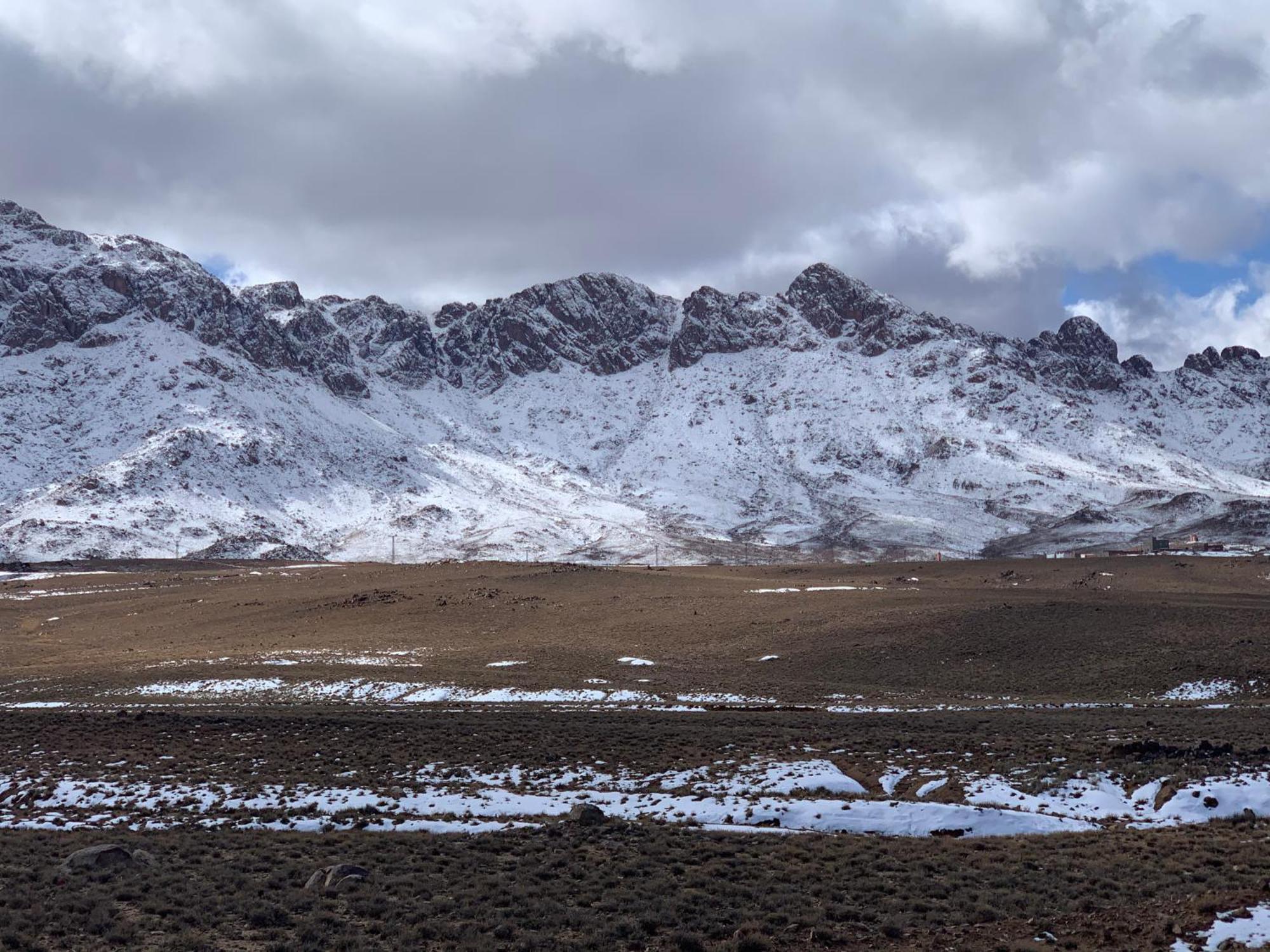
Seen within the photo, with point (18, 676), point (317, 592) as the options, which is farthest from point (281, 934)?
point (317, 592)

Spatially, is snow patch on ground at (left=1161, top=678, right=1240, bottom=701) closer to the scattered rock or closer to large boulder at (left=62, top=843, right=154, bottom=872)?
the scattered rock

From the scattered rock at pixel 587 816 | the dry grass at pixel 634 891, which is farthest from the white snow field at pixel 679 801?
the dry grass at pixel 634 891

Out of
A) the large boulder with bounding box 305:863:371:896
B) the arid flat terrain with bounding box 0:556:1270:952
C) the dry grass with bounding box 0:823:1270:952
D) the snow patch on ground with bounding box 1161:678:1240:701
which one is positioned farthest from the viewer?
the snow patch on ground with bounding box 1161:678:1240:701

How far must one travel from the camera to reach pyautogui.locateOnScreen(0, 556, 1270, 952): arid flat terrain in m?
13.6

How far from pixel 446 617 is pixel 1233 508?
Answer: 7606 inches

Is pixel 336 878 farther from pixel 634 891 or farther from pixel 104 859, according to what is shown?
pixel 634 891

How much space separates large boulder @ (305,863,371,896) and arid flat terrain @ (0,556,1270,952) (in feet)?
0.70

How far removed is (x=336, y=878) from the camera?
49.4 ft

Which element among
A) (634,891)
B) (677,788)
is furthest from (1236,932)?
(677,788)

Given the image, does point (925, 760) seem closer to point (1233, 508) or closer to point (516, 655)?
point (516, 655)

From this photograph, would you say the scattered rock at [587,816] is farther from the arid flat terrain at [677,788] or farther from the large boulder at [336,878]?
the large boulder at [336,878]

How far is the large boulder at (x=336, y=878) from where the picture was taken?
1480 centimetres

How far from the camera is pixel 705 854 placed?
16.8 m

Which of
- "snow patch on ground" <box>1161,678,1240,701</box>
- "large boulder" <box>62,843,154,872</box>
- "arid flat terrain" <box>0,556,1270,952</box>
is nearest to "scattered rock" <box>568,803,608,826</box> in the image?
"arid flat terrain" <box>0,556,1270,952</box>
